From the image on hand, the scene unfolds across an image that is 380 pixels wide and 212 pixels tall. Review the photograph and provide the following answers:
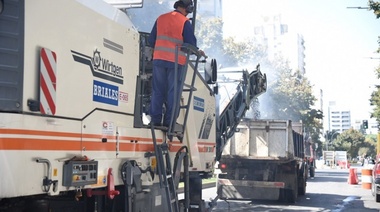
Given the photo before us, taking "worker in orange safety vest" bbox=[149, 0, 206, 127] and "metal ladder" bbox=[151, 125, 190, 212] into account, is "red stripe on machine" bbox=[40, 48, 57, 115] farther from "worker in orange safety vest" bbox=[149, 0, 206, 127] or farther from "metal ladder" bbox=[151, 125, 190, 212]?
"worker in orange safety vest" bbox=[149, 0, 206, 127]

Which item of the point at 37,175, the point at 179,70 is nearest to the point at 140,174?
the point at 179,70

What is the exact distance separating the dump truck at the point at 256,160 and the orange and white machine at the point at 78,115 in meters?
7.45

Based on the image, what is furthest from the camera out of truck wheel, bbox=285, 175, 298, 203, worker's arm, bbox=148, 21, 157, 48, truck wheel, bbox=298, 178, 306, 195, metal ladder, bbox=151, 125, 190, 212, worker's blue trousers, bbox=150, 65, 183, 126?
truck wheel, bbox=298, 178, 306, 195

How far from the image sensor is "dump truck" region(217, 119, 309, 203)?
1294 centimetres

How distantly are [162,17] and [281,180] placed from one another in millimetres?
8801

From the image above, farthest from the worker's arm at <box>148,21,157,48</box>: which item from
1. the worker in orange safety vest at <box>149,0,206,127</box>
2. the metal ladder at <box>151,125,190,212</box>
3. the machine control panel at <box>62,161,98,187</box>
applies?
the machine control panel at <box>62,161,98,187</box>

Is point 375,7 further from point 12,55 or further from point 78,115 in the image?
point 12,55

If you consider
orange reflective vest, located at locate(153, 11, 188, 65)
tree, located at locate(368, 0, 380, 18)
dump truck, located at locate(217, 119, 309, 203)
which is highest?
tree, located at locate(368, 0, 380, 18)

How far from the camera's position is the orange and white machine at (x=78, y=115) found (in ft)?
11.0

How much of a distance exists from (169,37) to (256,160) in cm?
828

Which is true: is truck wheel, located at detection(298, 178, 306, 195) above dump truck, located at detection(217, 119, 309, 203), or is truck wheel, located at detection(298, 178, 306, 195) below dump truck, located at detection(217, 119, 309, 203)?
below

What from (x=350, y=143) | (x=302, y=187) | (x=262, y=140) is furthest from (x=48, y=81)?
(x=350, y=143)

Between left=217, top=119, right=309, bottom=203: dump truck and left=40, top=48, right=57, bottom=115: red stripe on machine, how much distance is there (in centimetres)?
968

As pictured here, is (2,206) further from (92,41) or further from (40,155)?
(92,41)
